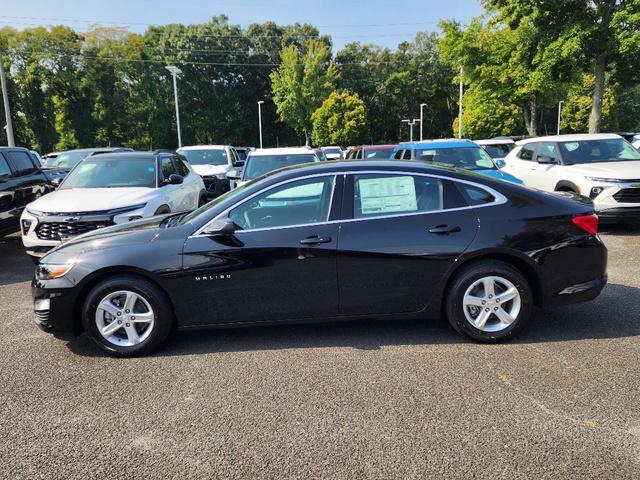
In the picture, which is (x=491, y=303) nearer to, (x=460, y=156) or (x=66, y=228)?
(x=66, y=228)

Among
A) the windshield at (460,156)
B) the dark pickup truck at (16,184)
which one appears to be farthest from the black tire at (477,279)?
the dark pickup truck at (16,184)

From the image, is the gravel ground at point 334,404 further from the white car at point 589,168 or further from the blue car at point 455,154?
the blue car at point 455,154

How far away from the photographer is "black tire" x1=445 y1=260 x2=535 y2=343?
414 cm

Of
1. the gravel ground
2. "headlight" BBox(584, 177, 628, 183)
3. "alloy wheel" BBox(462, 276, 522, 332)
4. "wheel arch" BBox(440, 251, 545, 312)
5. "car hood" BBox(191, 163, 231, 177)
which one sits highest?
"car hood" BBox(191, 163, 231, 177)

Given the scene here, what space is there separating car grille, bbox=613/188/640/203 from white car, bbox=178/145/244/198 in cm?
932

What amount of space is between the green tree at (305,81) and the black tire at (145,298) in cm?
4822

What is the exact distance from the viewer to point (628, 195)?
324 inches

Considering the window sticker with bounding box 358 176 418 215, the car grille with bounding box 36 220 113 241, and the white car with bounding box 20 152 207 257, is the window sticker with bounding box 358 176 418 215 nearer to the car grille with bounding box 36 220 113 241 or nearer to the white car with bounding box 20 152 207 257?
the white car with bounding box 20 152 207 257

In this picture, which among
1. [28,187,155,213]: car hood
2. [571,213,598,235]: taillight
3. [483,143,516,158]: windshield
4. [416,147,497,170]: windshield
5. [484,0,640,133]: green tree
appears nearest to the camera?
[571,213,598,235]: taillight

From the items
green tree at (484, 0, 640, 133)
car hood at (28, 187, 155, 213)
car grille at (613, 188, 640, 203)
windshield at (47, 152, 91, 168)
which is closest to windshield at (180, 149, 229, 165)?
windshield at (47, 152, 91, 168)

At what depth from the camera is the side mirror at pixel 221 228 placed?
404 cm

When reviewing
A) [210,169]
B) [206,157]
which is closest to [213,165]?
[210,169]

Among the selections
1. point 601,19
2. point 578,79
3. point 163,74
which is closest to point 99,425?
point 601,19

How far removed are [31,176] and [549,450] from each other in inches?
388
